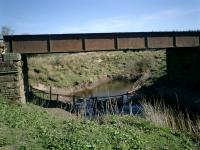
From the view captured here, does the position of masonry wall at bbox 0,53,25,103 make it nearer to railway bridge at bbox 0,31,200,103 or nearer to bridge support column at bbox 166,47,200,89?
railway bridge at bbox 0,31,200,103

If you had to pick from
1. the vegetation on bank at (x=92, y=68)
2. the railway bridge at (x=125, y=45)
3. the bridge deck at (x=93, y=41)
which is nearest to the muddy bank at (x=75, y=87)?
the vegetation on bank at (x=92, y=68)

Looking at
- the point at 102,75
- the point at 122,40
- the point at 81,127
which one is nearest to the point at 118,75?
the point at 102,75

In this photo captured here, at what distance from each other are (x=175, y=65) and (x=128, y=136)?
92.4 feet

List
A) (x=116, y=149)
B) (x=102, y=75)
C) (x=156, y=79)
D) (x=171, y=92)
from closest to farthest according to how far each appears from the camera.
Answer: (x=116, y=149) → (x=171, y=92) → (x=156, y=79) → (x=102, y=75)

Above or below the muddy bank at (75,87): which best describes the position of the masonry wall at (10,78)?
above

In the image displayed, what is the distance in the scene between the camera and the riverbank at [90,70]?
44.4 metres

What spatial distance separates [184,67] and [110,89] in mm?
11510

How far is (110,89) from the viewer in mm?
45938

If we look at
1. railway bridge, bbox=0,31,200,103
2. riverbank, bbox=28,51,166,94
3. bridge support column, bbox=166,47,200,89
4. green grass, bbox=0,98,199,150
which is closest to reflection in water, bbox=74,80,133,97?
riverbank, bbox=28,51,166,94

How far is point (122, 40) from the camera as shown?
1220 inches

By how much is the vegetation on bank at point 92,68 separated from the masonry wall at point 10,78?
2165 cm

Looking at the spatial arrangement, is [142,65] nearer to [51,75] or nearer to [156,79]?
[156,79]

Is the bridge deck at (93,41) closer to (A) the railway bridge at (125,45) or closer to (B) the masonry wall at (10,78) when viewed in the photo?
(A) the railway bridge at (125,45)

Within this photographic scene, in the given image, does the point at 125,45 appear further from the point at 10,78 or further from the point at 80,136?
the point at 80,136
